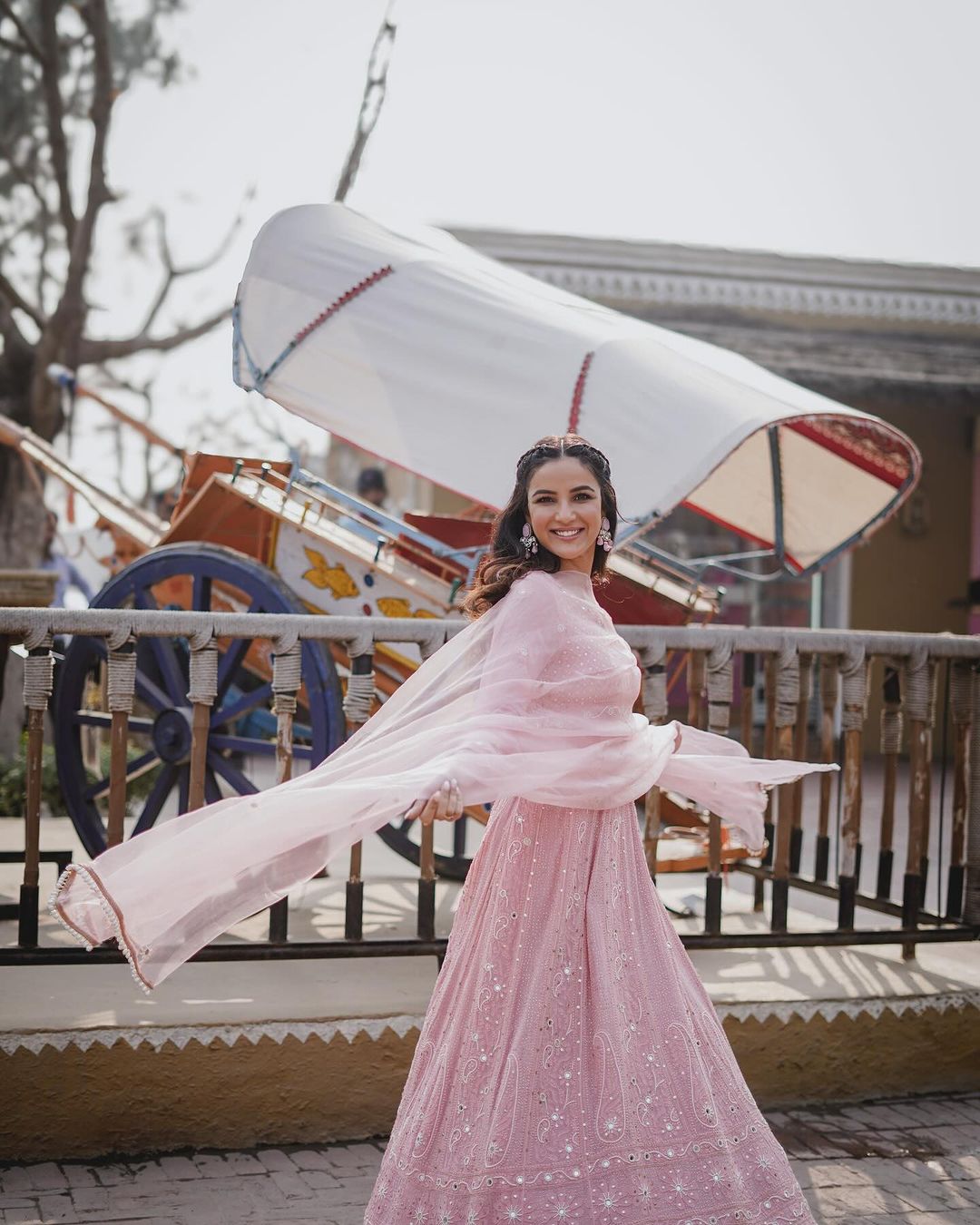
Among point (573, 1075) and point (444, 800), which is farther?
point (573, 1075)

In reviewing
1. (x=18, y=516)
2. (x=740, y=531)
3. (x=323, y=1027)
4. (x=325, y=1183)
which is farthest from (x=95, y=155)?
(x=325, y=1183)

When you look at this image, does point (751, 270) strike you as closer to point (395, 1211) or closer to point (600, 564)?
point (600, 564)

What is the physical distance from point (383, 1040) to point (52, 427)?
763 centimetres

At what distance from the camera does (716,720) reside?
12.8 feet

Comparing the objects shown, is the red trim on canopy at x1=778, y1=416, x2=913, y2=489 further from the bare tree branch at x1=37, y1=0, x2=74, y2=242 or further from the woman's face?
the bare tree branch at x1=37, y1=0, x2=74, y2=242

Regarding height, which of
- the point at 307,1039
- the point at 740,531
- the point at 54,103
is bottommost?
the point at 307,1039

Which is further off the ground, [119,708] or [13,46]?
[13,46]

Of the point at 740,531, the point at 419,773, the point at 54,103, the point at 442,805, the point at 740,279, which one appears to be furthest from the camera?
the point at 740,279

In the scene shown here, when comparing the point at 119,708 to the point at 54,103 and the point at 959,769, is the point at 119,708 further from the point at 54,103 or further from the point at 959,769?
the point at 54,103

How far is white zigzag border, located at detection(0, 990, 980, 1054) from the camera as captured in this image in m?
3.23

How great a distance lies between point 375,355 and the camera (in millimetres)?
4629

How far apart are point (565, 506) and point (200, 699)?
4.77 ft

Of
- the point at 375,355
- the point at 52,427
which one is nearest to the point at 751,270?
the point at 52,427

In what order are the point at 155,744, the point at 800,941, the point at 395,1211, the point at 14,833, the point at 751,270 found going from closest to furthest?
1. the point at 395,1211
2. the point at 800,941
3. the point at 155,744
4. the point at 14,833
5. the point at 751,270
